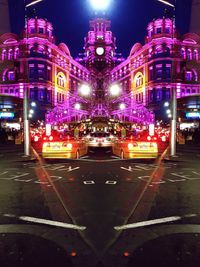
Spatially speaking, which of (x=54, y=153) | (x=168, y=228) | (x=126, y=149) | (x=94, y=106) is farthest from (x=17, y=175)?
(x=94, y=106)

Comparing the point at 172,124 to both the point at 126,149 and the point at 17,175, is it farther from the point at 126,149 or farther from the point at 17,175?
the point at 17,175

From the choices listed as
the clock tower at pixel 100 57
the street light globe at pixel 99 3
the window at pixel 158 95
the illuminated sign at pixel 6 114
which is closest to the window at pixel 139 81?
the window at pixel 158 95

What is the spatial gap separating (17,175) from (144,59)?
74983 millimetres

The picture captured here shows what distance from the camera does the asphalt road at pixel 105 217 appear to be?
491 cm

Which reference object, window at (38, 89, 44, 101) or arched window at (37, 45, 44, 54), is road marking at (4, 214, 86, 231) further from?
arched window at (37, 45, 44, 54)

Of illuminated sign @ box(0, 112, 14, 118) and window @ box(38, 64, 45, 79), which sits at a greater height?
window @ box(38, 64, 45, 79)

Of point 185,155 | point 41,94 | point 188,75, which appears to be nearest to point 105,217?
point 185,155

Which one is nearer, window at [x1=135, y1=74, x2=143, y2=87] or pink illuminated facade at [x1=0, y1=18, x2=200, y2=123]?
pink illuminated facade at [x1=0, y1=18, x2=200, y2=123]

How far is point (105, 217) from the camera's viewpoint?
23.2ft

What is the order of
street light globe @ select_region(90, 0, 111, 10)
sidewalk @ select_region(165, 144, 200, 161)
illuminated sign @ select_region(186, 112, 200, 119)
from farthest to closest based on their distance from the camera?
illuminated sign @ select_region(186, 112, 200, 119), sidewalk @ select_region(165, 144, 200, 161), street light globe @ select_region(90, 0, 111, 10)

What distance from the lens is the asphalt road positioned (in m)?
4.91

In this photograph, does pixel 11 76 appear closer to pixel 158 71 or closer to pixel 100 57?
pixel 158 71

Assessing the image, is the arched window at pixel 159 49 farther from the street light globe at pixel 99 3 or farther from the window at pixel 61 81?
the street light globe at pixel 99 3

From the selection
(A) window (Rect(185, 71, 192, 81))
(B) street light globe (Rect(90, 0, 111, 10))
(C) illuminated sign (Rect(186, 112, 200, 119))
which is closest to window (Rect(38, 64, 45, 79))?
(A) window (Rect(185, 71, 192, 81))
